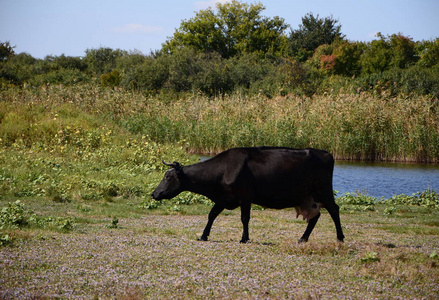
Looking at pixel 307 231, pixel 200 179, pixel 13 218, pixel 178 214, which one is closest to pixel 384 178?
pixel 178 214

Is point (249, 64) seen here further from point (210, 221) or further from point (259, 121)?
point (210, 221)

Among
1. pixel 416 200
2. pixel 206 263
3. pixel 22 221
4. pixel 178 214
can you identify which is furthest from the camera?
pixel 416 200

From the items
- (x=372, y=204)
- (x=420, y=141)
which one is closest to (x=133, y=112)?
(x=420, y=141)

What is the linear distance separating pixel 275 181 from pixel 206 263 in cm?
285

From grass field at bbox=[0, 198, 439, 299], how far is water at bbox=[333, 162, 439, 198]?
381 inches

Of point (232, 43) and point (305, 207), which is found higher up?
point (232, 43)

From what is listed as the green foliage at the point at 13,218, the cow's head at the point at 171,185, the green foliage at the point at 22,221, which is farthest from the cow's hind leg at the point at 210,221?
the green foliage at the point at 13,218

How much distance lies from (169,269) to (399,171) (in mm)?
21058

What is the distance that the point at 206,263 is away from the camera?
8.58 metres

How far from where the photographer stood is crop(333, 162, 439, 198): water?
22.8 m

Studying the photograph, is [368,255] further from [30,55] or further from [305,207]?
[30,55]

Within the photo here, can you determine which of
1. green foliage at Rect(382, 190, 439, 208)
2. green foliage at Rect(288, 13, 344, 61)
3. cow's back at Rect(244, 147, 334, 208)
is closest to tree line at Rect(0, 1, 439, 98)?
green foliage at Rect(288, 13, 344, 61)

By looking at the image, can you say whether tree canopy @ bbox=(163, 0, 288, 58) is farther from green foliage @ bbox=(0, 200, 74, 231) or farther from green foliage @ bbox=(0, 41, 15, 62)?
green foliage @ bbox=(0, 200, 74, 231)

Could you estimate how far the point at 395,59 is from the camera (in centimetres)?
6144
